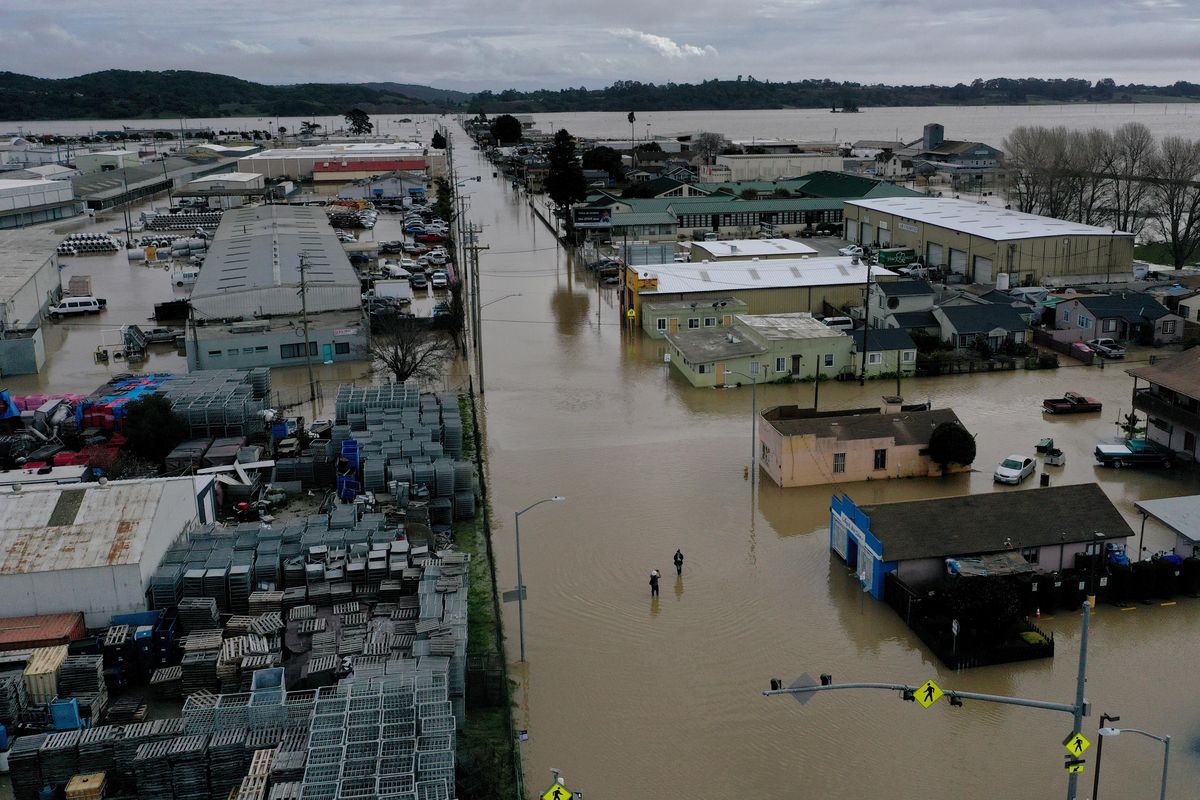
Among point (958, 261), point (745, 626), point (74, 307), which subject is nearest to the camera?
point (745, 626)

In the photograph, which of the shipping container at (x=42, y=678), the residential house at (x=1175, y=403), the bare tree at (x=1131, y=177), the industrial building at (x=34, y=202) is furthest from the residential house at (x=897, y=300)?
the industrial building at (x=34, y=202)

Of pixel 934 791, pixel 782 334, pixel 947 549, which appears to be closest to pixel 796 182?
pixel 782 334

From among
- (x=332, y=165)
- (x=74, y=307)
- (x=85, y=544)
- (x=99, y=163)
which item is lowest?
(x=85, y=544)

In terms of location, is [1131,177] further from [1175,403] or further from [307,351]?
[307,351]

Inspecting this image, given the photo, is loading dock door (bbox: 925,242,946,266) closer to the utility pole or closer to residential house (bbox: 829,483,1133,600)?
the utility pole

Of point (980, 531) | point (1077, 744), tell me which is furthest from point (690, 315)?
point (1077, 744)

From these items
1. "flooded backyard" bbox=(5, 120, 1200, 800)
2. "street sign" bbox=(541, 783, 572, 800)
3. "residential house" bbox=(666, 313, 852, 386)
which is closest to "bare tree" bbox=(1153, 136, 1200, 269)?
"flooded backyard" bbox=(5, 120, 1200, 800)

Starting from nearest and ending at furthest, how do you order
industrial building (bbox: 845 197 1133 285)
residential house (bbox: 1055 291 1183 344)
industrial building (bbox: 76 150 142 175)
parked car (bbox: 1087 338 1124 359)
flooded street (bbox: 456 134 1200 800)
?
flooded street (bbox: 456 134 1200 800) → parked car (bbox: 1087 338 1124 359) → residential house (bbox: 1055 291 1183 344) → industrial building (bbox: 845 197 1133 285) → industrial building (bbox: 76 150 142 175)

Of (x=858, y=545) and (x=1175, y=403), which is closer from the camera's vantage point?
(x=858, y=545)
